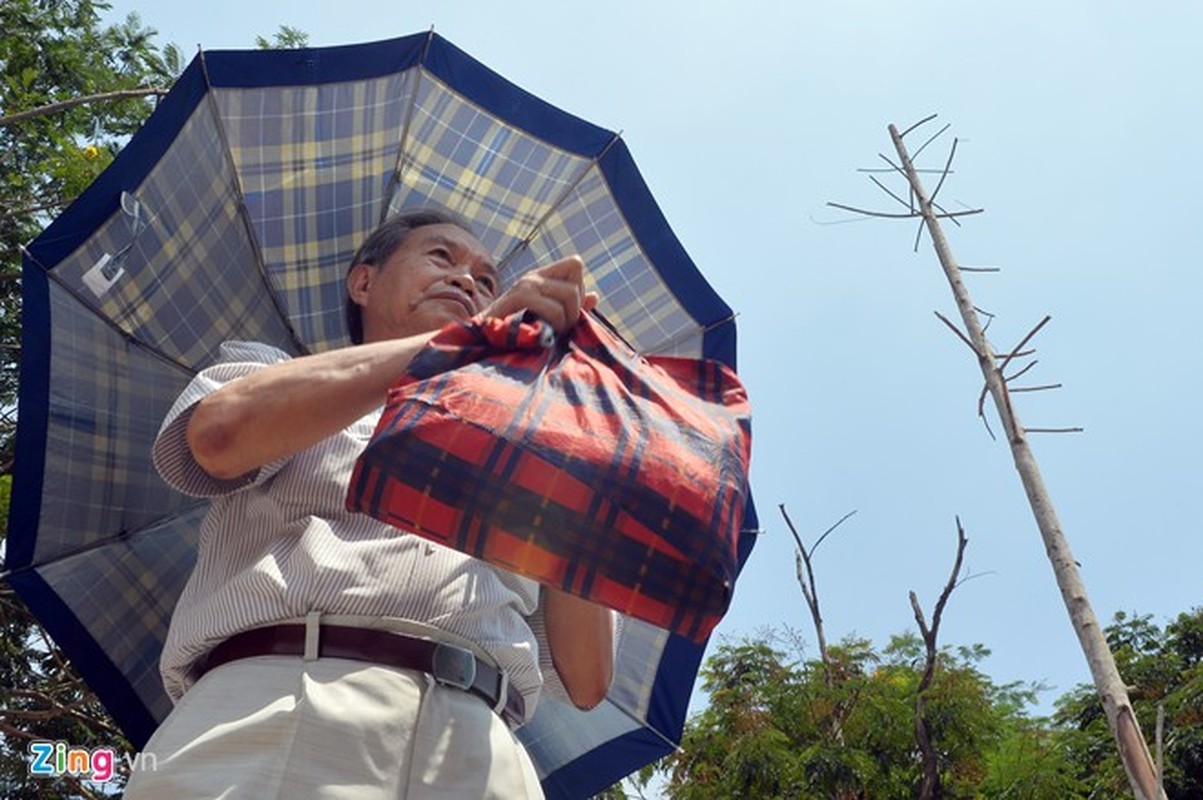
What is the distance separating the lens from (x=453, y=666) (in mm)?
1714

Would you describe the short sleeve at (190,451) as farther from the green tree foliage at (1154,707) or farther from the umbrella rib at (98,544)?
the green tree foliage at (1154,707)

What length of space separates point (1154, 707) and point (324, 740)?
11685mm

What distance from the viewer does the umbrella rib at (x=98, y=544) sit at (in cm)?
228

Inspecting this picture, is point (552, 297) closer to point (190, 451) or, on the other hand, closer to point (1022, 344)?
point (190, 451)

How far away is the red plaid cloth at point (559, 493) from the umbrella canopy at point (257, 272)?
116 centimetres

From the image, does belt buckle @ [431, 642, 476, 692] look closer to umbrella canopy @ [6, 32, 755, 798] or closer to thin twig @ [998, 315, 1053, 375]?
umbrella canopy @ [6, 32, 755, 798]

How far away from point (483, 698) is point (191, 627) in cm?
43

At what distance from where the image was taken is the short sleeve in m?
1.80

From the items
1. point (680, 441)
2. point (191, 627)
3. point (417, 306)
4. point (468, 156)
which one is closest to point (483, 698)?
point (191, 627)

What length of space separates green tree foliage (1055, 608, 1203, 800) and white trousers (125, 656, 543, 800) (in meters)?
8.18

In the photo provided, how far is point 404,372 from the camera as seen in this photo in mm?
1564
